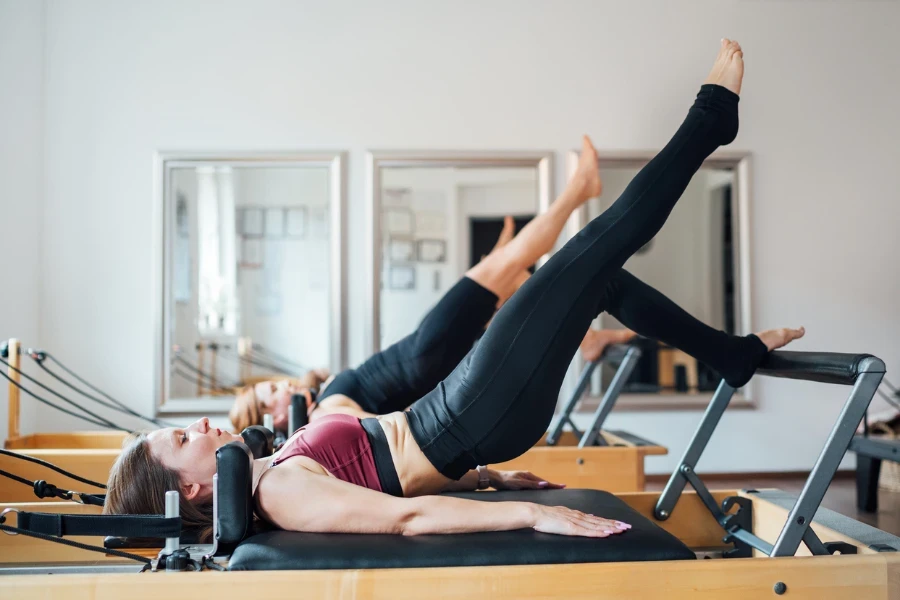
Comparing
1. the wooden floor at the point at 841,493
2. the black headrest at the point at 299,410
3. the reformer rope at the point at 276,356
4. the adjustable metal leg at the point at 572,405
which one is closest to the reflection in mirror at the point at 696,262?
the wooden floor at the point at 841,493

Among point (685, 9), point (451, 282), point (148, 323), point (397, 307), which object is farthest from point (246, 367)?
point (685, 9)

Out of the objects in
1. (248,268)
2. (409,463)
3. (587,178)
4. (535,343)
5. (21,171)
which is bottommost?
(409,463)

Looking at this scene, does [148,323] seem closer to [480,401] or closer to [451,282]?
[451,282]

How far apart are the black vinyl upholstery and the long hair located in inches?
9.9

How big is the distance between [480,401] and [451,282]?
279 centimetres

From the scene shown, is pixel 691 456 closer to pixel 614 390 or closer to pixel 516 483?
pixel 516 483

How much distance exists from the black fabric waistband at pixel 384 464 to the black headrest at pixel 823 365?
3.00 ft

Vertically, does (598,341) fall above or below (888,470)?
above

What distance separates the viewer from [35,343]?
4277mm

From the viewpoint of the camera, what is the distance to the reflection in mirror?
179 inches

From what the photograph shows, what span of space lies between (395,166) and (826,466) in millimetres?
3222

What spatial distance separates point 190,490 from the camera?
167 cm

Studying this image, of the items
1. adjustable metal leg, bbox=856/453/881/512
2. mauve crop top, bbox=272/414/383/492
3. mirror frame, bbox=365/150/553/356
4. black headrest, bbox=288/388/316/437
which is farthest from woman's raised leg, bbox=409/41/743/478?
mirror frame, bbox=365/150/553/356

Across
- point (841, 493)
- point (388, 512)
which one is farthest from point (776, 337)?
point (841, 493)
